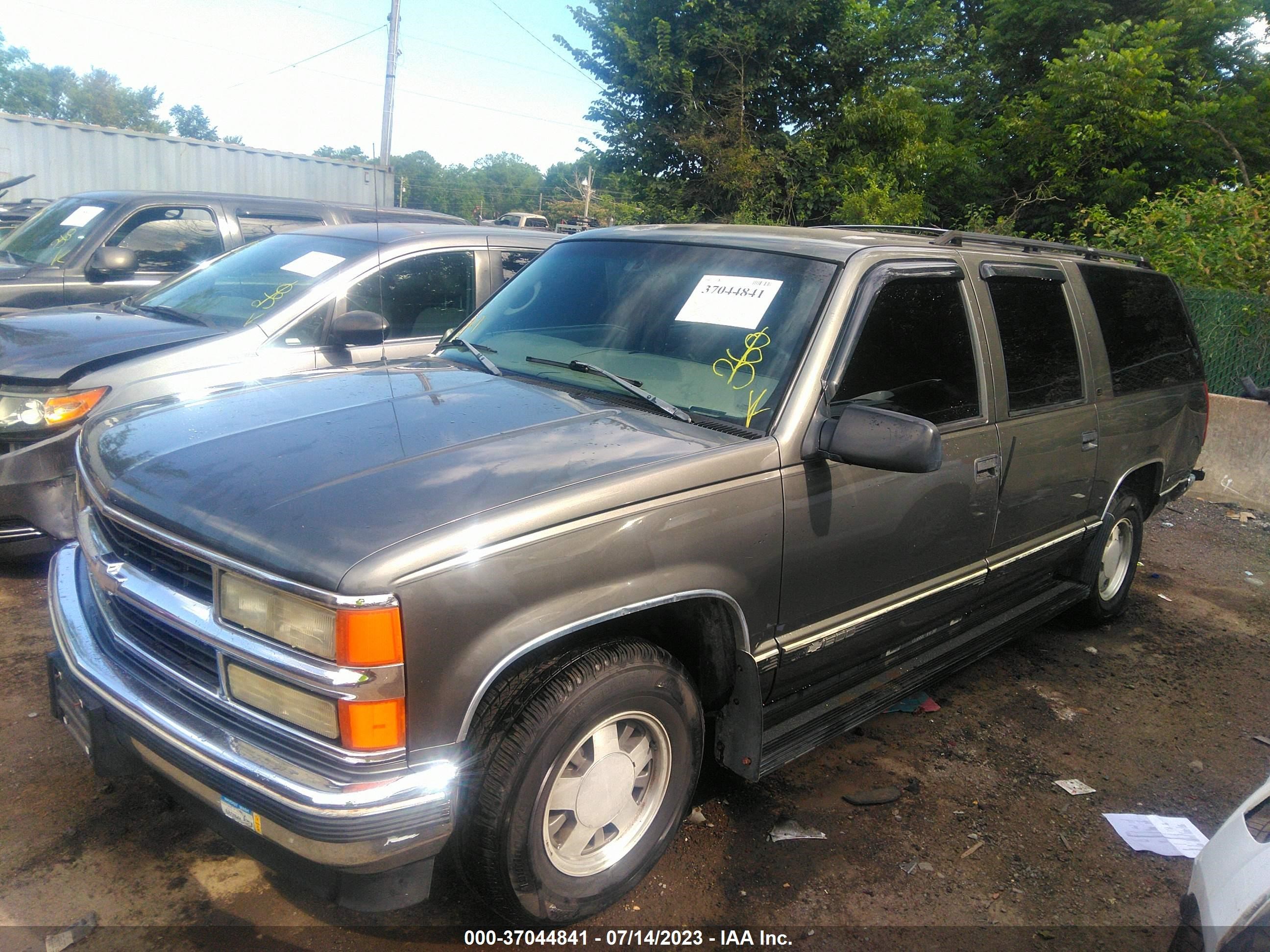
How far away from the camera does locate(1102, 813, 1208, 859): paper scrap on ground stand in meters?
3.31

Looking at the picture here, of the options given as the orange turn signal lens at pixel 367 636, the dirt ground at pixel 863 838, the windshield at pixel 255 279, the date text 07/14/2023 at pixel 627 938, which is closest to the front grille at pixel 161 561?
the orange turn signal lens at pixel 367 636

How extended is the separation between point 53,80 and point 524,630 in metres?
86.3

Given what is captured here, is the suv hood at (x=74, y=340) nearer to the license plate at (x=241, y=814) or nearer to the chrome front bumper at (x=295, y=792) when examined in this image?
the chrome front bumper at (x=295, y=792)

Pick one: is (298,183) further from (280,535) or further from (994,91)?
(280,535)

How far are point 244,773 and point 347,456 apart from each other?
0.82m

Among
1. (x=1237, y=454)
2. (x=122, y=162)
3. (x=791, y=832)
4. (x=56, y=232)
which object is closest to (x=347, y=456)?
(x=791, y=832)

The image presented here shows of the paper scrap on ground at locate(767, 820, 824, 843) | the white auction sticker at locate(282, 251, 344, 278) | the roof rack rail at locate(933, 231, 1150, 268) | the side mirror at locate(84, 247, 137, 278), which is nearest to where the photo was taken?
the paper scrap on ground at locate(767, 820, 824, 843)

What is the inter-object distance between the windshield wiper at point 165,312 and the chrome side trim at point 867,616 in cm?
372

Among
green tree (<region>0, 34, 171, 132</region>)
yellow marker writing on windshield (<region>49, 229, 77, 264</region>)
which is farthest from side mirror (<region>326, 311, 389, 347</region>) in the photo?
green tree (<region>0, 34, 171, 132</region>)

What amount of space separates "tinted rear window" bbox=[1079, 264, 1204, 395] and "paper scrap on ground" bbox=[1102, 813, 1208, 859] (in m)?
1.99

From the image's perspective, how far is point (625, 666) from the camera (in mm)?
2500

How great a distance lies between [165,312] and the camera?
5.39m

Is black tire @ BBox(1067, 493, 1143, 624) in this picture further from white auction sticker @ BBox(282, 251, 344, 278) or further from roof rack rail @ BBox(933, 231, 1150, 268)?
white auction sticker @ BBox(282, 251, 344, 278)

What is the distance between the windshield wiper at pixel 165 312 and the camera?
17.1 ft
